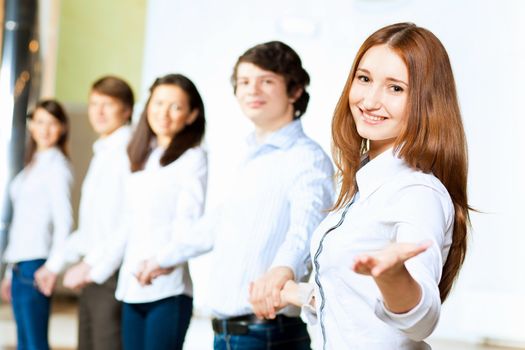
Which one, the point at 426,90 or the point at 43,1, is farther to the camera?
the point at 43,1

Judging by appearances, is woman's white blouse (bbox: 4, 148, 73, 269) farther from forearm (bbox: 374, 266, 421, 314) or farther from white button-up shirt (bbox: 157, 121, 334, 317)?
forearm (bbox: 374, 266, 421, 314)

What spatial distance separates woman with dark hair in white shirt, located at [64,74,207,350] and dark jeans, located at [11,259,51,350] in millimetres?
1025

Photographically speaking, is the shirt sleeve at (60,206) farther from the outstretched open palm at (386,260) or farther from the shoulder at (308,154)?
the outstretched open palm at (386,260)

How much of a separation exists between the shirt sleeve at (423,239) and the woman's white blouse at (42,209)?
9.44 feet

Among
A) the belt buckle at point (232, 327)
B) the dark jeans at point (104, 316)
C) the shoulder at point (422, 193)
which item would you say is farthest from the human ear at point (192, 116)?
the shoulder at point (422, 193)

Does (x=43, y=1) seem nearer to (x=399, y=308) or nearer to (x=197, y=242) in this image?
(x=197, y=242)

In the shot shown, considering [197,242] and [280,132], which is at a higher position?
[280,132]

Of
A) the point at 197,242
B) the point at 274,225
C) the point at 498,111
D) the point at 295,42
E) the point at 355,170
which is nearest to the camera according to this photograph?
the point at 355,170

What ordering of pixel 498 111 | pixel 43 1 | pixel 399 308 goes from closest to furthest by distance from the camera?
pixel 399 308 < pixel 498 111 < pixel 43 1

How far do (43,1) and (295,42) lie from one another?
2193 millimetres

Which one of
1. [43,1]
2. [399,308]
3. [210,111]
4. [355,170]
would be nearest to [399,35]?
[355,170]

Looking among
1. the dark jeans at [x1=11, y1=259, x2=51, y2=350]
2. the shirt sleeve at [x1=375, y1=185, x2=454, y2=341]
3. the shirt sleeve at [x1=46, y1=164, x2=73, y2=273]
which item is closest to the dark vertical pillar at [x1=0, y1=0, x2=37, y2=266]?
the shirt sleeve at [x1=46, y1=164, x2=73, y2=273]

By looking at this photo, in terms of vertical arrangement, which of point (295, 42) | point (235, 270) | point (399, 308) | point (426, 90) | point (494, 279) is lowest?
point (494, 279)

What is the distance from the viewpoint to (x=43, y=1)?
712 centimetres
